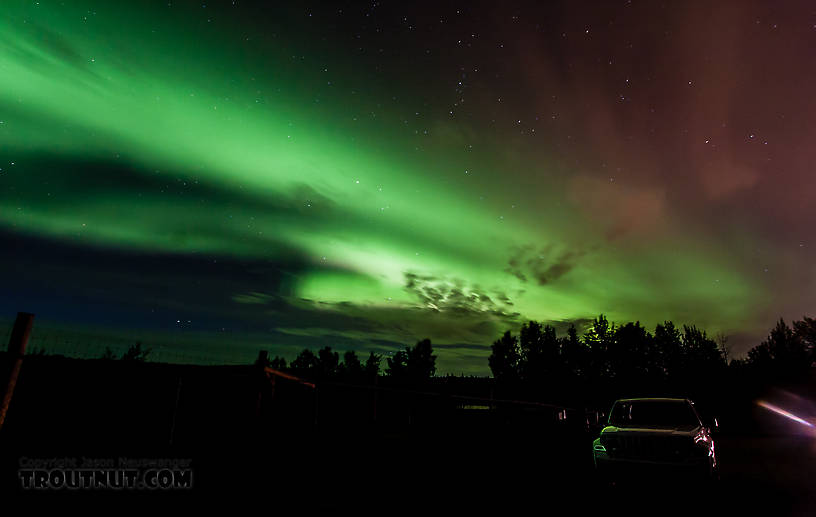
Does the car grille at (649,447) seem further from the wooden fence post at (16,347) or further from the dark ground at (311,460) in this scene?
the wooden fence post at (16,347)

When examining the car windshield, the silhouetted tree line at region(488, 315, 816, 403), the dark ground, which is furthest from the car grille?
the silhouetted tree line at region(488, 315, 816, 403)

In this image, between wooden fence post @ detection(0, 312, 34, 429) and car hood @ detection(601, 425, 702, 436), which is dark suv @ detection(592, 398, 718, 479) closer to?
car hood @ detection(601, 425, 702, 436)

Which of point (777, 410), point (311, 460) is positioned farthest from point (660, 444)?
point (777, 410)

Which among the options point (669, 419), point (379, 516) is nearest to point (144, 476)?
point (379, 516)

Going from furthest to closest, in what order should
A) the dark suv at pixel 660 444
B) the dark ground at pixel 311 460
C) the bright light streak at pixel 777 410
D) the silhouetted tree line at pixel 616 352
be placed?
the silhouetted tree line at pixel 616 352 < the bright light streak at pixel 777 410 < the dark suv at pixel 660 444 < the dark ground at pixel 311 460

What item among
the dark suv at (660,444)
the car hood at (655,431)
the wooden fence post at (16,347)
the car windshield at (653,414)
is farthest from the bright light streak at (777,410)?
the wooden fence post at (16,347)

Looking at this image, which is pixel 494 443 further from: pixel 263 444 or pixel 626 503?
pixel 263 444

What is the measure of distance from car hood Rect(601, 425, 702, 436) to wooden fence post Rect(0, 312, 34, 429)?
35.3 feet

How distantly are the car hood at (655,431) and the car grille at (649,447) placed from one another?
66mm

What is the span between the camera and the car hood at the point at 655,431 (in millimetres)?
7742

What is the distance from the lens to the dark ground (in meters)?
6.20

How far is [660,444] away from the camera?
772 cm

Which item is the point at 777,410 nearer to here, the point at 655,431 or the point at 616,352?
the point at 655,431

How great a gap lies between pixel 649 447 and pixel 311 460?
662 centimetres
